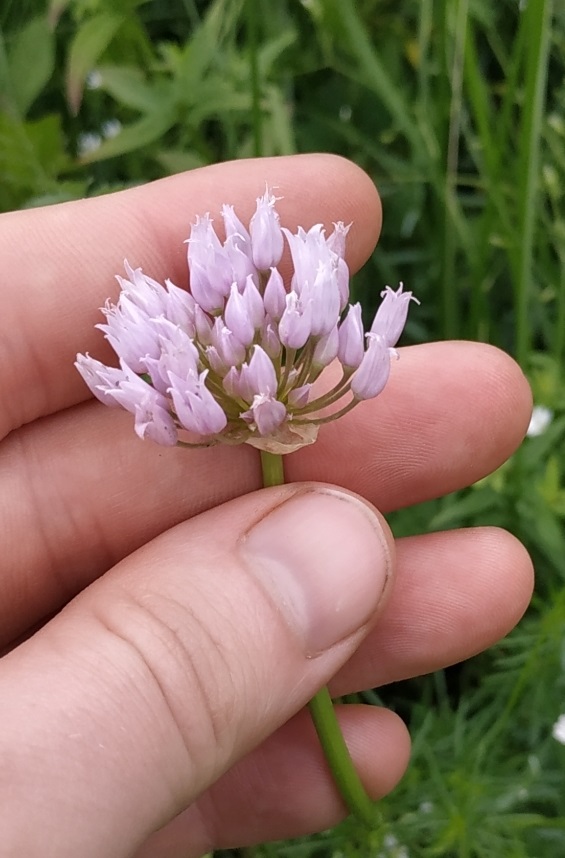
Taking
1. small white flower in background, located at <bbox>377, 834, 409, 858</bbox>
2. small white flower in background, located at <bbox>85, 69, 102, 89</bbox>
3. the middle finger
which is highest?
small white flower in background, located at <bbox>85, 69, 102, 89</bbox>

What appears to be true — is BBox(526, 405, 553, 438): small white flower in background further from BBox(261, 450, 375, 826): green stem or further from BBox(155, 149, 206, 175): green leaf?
BBox(155, 149, 206, 175): green leaf

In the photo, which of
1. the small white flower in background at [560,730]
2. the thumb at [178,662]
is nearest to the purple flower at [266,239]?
the thumb at [178,662]

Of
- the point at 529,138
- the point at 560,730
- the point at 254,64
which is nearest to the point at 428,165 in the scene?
the point at 529,138

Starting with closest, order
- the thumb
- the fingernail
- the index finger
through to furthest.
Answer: the thumb
the fingernail
the index finger

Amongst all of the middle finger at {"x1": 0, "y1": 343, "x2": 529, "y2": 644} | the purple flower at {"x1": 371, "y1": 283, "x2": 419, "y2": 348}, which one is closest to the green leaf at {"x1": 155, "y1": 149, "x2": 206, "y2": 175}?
the middle finger at {"x1": 0, "y1": 343, "x2": 529, "y2": 644}

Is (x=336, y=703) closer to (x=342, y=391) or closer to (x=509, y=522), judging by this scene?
(x=509, y=522)

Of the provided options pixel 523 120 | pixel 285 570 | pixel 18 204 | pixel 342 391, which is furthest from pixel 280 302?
pixel 18 204
